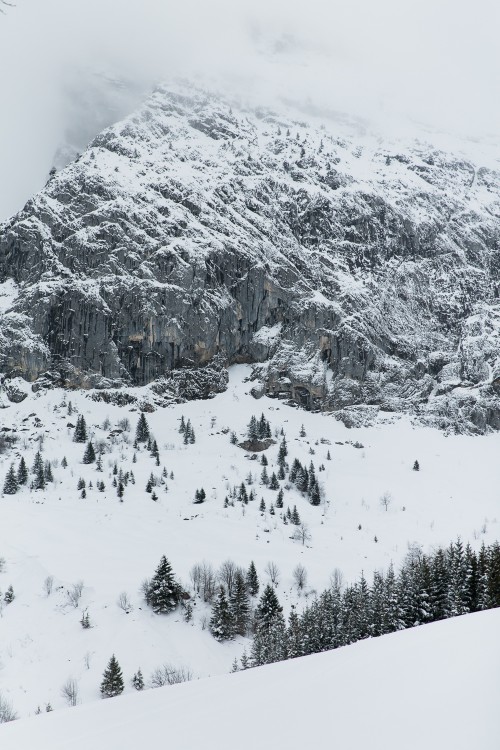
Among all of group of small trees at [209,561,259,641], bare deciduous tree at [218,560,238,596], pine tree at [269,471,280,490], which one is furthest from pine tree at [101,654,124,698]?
pine tree at [269,471,280,490]

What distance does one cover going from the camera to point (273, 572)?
233 ft

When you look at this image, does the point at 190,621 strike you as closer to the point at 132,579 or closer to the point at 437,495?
the point at 132,579

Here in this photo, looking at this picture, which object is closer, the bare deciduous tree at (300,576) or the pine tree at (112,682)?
the pine tree at (112,682)

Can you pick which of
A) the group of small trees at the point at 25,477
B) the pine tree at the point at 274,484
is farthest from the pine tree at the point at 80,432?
the pine tree at the point at 274,484

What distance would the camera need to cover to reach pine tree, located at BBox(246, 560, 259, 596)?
66.3 m

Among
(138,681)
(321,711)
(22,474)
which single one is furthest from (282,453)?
(321,711)

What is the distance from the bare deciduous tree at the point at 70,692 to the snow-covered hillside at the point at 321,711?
45351 millimetres

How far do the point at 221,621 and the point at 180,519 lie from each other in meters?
27.1

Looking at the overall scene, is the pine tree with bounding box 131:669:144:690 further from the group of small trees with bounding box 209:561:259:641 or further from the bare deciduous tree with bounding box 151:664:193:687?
the group of small trees with bounding box 209:561:259:641

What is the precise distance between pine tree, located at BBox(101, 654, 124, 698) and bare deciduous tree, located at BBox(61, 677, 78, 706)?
7.81 feet

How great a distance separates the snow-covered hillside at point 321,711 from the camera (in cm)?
429

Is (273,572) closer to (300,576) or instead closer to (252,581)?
(300,576)

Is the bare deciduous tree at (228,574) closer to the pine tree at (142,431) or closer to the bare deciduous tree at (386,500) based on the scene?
the bare deciduous tree at (386,500)

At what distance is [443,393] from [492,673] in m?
165
